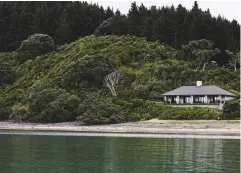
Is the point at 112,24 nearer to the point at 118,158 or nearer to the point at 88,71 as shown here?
the point at 88,71

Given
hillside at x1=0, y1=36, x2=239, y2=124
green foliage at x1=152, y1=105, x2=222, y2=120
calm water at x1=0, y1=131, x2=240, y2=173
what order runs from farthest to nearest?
1. hillside at x1=0, y1=36, x2=239, y2=124
2. green foliage at x1=152, y1=105, x2=222, y2=120
3. calm water at x1=0, y1=131, x2=240, y2=173

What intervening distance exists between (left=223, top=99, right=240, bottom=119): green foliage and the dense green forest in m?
1.41

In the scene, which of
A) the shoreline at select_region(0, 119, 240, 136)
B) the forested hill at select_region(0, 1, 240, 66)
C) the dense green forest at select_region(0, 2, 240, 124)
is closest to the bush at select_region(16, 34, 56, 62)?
the dense green forest at select_region(0, 2, 240, 124)

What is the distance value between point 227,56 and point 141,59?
1699cm

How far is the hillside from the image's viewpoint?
7300 cm

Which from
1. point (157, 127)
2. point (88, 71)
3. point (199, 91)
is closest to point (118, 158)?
point (157, 127)

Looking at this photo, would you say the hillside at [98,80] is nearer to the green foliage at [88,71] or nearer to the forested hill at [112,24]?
the green foliage at [88,71]

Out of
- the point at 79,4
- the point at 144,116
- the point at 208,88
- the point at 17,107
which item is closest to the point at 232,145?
the point at 144,116

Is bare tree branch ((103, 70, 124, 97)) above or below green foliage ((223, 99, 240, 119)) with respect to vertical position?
above

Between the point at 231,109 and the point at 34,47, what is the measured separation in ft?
183

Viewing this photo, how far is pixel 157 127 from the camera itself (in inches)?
2534

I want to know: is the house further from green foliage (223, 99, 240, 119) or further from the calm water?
the calm water

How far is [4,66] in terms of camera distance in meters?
103

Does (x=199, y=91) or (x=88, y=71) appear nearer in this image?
(x=199, y=91)
